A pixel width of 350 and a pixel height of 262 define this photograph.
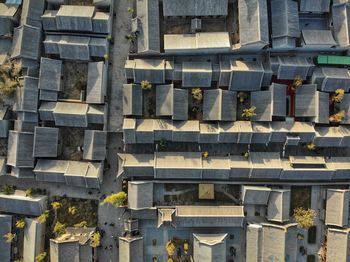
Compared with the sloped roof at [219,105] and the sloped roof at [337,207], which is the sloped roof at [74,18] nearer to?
the sloped roof at [219,105]

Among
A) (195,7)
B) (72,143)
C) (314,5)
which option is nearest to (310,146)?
(314,5)

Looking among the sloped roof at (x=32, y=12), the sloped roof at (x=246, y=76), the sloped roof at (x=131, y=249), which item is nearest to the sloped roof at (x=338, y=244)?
the sloped roof at (x=246, y=76)

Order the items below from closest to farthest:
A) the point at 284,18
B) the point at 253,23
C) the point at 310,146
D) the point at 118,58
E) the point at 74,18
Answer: the point at 253,23 < the point at 284,18 < the point at 74,18 < the point at 310,146 < the point at 118,58

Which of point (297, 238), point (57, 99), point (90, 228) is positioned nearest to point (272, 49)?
point (297, 238)

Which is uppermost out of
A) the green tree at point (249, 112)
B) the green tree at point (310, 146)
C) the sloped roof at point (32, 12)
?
the sloped roof at point (32, 12)

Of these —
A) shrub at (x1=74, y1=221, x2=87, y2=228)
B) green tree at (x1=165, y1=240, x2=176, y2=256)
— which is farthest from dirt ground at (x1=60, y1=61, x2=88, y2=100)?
green tree at (x1=165, y1=240, x2=176, y2=256)

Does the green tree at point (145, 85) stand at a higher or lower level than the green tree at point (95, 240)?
higher

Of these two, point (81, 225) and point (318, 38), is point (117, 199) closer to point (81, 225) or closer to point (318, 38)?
point (81, 225)
